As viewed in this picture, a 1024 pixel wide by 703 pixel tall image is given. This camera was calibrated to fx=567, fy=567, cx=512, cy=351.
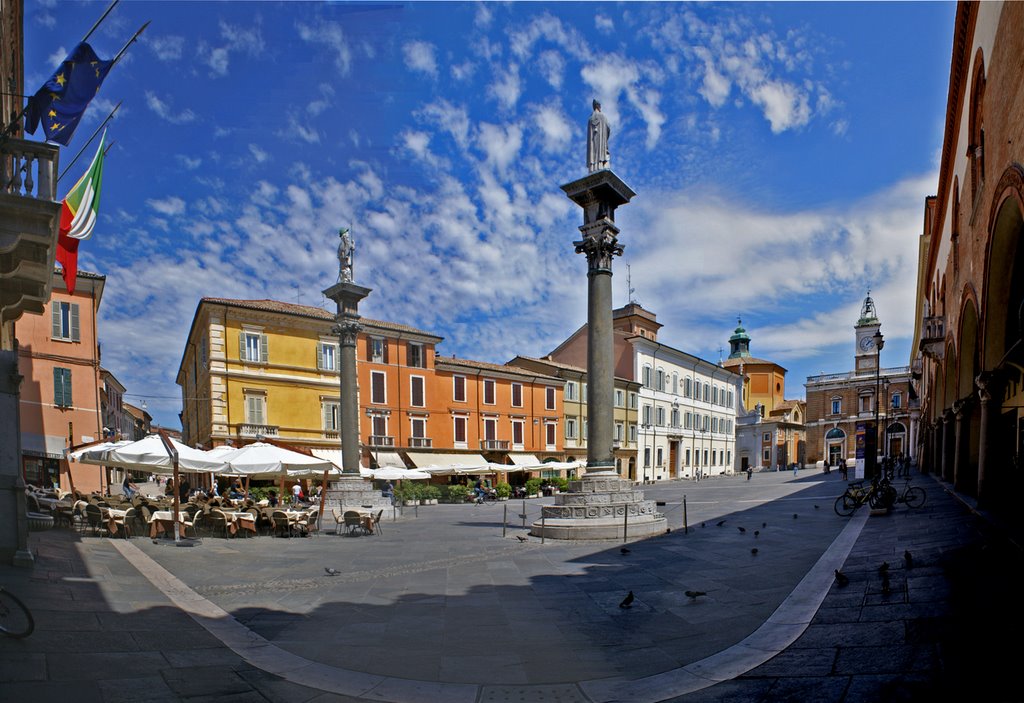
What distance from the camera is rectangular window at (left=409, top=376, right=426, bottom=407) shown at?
36125 mm

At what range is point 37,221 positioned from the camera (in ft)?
26.9

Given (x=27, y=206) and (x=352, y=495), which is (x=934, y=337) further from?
(x=27, y=206)

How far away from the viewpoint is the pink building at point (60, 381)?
25.0m

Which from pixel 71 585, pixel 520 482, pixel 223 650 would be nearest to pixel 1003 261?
pixel 223 650

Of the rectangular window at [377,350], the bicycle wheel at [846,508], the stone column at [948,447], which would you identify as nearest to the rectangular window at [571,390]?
the rectangular window at [377,350]

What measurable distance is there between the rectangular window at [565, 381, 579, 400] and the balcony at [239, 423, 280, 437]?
74.6 feet

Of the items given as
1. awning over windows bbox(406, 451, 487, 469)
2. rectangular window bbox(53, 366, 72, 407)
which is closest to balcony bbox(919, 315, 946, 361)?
awning over windows bbox(406, 451, 487, 469)

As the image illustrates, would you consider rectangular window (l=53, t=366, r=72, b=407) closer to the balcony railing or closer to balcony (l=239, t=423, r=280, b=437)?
balcony (l=239, t=423, r=280, b=437)

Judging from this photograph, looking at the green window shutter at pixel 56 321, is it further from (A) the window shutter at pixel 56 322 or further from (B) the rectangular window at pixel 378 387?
(B) the rectangular window at pixel 378 387

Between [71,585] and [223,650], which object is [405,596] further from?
[71,585]

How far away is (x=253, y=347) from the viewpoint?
3134cm

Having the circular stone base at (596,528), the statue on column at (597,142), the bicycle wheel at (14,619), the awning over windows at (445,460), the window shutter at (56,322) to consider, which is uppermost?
the statue on column at (597,142)

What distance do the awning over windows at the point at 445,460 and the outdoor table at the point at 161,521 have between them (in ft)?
70.4

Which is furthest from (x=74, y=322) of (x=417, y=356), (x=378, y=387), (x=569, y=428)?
(x=569, y=428)
